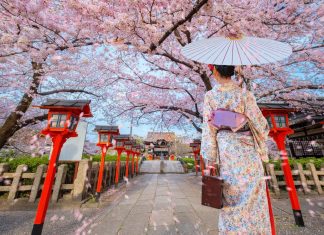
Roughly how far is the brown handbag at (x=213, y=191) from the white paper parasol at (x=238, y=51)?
4.28 feet

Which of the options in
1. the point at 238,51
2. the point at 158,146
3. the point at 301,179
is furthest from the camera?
the point at 158,146

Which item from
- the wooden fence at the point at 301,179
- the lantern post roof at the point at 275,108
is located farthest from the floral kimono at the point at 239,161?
the wooden fence at the point at 301,179

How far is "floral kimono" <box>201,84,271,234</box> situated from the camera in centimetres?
176

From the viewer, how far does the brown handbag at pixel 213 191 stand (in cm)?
167

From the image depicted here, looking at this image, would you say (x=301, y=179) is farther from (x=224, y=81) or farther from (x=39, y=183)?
(x=39, y=183)

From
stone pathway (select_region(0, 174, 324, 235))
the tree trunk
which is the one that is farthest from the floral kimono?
the tree trunk

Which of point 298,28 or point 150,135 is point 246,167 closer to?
point 298,28

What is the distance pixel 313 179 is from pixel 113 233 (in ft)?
22.4

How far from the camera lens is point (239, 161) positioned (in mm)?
1869

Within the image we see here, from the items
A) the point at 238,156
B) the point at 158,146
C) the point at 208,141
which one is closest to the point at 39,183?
the point at 208,141

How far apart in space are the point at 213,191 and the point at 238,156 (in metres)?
0.46

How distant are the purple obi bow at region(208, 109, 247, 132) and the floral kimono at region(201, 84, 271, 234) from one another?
6 centimetres

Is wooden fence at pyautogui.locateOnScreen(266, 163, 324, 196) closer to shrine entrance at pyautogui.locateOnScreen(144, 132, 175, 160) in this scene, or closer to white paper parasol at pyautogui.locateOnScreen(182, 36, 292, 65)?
white paper parasol at pyautogui.locateOnScreen(182, 36, 292, 65)

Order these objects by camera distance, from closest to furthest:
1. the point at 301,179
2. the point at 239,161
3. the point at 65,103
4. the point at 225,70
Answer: the point at 239,161 → the point at 225,70 → the point at 65,103 → the point at 301,179
